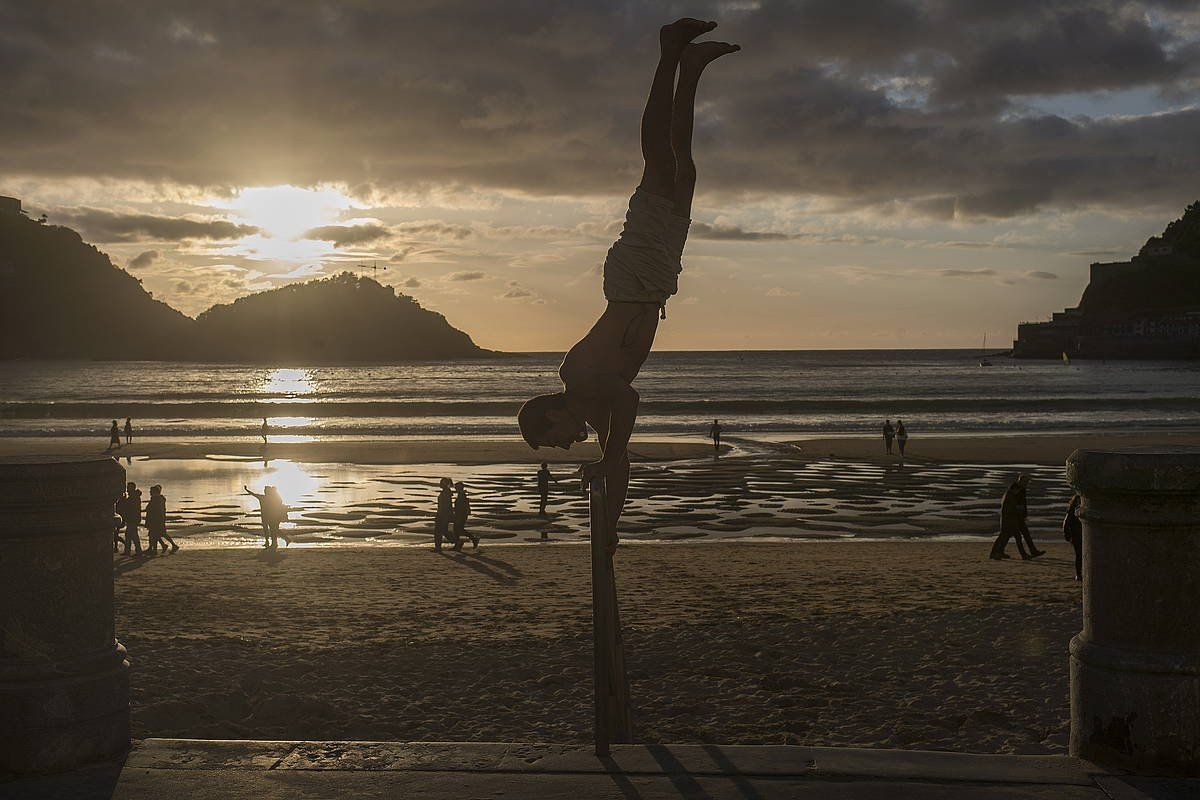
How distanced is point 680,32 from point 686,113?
364 millimetres

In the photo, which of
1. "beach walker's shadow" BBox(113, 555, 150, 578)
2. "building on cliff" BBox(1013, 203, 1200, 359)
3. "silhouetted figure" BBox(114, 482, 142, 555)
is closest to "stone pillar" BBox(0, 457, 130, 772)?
"beach walker's shadow" BBox(113, 555, 150, 578)

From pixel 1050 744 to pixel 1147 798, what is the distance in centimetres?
333

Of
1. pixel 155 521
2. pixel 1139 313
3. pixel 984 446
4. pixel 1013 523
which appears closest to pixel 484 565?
pixel 155 521

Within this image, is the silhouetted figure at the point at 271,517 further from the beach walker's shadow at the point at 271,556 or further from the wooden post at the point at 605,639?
the wooden post at the point at 605,639

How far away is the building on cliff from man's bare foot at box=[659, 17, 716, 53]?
167 metres

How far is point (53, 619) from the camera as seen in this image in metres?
4.56

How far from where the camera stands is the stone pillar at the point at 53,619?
4.46 meters

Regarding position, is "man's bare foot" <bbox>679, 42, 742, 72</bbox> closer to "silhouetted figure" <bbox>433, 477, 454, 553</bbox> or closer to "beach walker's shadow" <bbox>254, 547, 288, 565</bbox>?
"beach walker's shadow" <bbox>254, 547, 288, 565</bbox>

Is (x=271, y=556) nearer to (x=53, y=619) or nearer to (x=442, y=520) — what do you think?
(x=442, y=520)

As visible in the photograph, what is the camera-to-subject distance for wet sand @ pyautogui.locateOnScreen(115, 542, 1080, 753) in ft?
24.9

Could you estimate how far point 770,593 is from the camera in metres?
12.8

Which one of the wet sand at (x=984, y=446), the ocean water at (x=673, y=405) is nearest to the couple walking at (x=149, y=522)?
the wet sand at (x=984, y=446)

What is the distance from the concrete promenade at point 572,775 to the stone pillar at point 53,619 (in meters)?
0.17

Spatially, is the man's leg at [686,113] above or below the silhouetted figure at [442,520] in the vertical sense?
above
